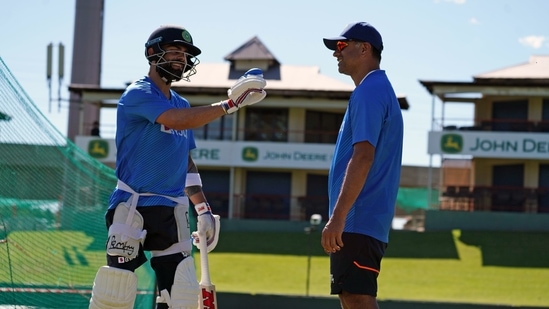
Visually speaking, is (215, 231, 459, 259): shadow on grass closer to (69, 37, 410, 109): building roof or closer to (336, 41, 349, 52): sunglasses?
(69, 37, 410, 109): building roof

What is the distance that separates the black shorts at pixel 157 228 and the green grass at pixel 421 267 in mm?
5317

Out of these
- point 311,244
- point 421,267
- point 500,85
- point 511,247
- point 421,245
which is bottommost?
point 421,267

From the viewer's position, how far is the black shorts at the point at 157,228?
257 inches

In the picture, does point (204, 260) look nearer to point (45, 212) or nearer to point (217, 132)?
point (45, 212)

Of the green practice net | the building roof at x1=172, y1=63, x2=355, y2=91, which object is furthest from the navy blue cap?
the building roof at x1=172, y1=63, x2=355, y2=91

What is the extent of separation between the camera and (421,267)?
28.5m

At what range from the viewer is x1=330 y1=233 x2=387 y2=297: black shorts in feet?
19.0

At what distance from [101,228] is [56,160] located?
105 cm

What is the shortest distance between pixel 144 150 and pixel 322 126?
4159cm

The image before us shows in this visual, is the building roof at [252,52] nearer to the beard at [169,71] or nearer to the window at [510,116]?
the window at [510,116]

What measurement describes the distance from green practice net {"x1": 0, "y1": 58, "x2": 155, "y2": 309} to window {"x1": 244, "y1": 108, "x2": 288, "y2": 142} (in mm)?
34670

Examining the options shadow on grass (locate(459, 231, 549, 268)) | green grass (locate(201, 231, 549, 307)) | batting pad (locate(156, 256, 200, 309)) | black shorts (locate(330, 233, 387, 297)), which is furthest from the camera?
shadow on grass (locate(459, 231, 549, 268))

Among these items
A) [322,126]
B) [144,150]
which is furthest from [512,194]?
[144,150]

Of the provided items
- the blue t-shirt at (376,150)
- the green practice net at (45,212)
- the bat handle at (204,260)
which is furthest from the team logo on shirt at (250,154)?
the blue t-shirt at (376,150)
